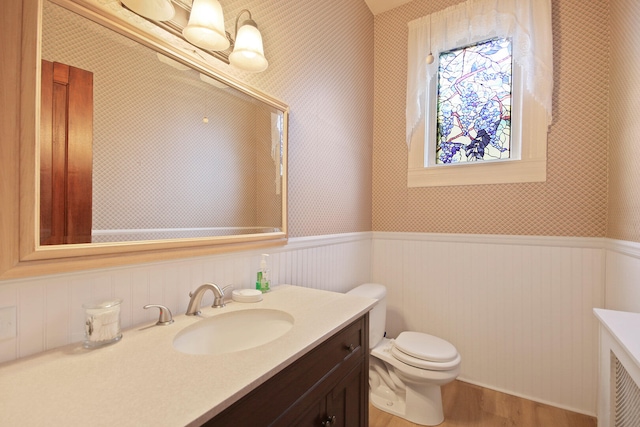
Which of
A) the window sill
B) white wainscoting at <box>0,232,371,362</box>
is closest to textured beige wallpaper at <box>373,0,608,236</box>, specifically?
the window sill

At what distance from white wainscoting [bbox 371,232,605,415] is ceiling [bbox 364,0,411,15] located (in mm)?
1954

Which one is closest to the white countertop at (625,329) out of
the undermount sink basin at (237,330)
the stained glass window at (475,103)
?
the undermount sink basin at (237,330)

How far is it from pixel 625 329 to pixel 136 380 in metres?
1.50

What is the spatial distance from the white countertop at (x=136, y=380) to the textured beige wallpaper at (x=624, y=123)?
5.65 feet

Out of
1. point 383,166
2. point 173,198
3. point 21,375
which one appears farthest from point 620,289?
point 21,375

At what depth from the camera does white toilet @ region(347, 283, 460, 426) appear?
5.48ft

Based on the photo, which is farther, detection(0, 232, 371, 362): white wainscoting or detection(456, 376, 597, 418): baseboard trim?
detection(456, 376, 597, 418): baseboard trim

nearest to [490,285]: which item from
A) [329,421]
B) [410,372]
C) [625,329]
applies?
[410,372]

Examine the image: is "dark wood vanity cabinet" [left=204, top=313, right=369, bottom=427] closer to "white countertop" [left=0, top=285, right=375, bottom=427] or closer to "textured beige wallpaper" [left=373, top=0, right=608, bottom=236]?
"white countertop" [left=0, top=285, right=375, bottom=427]

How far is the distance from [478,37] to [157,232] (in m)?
2.52

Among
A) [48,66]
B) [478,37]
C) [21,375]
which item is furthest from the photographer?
[478,37]

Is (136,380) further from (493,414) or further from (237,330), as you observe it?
(493,414)

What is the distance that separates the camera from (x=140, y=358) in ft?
2.42

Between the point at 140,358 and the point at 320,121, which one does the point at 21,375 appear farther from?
the point at 320,121
